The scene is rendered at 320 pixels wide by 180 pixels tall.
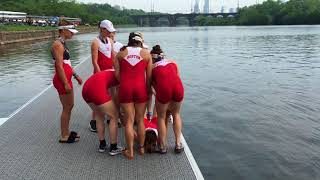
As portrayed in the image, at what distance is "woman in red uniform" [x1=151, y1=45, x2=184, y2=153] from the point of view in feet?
18.6

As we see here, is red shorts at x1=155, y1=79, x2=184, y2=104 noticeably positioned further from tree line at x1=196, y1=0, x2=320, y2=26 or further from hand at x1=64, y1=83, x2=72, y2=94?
tree line at x1=196, y1=0, x2=320, y2=26

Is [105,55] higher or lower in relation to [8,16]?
lower

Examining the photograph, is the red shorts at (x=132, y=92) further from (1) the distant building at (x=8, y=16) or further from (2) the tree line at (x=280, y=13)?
(2) the tree line at (x=280, y=13)

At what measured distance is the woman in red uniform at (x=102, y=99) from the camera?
18.6 feet

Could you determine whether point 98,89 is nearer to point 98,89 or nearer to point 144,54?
point 98,89

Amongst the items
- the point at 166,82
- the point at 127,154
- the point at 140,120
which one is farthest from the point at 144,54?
the point at 127,154

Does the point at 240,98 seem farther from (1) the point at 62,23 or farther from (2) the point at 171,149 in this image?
(1) the point at 62,23

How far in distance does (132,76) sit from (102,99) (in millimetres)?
524

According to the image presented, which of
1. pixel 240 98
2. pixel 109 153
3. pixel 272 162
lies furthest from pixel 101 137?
pixel 240 98

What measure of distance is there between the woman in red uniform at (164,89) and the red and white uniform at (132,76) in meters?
0.24

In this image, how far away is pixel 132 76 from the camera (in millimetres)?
5547

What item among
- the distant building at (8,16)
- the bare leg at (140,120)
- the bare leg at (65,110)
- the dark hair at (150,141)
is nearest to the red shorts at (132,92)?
the bare leg at (140,120)

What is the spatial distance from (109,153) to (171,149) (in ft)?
2.96

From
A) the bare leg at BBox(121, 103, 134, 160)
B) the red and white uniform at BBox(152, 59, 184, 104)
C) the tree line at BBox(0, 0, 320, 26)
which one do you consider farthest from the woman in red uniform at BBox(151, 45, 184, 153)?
the tree line at BBox(0, 0, 320, 26)
